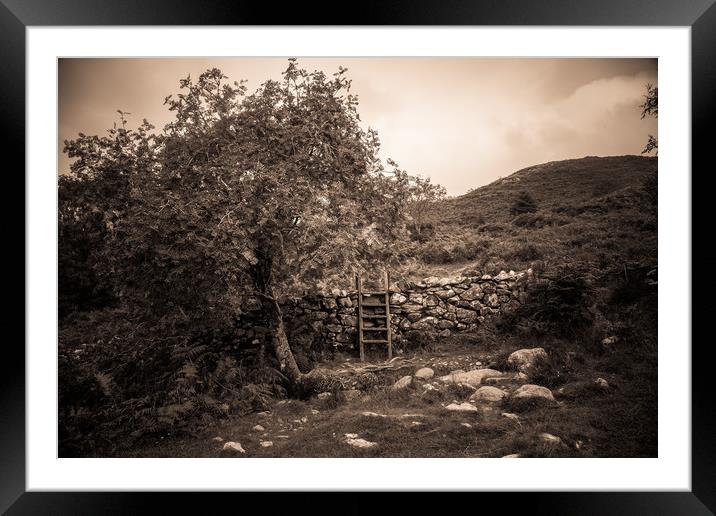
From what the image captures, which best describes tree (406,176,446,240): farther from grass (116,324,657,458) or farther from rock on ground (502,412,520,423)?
rock on ground (502,412,520,423)

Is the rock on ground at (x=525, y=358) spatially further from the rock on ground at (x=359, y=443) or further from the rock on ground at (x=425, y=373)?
the rock on ground at (x=359, y=443)

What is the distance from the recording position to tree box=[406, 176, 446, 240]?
4910 mm

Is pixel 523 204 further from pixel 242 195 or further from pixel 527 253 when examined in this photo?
pixel 242 195

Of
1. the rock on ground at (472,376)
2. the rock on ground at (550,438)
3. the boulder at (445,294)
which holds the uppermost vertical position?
the boulder at (445,294)

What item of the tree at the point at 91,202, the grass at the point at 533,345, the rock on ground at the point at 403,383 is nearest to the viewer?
the grass at the point at 533,345

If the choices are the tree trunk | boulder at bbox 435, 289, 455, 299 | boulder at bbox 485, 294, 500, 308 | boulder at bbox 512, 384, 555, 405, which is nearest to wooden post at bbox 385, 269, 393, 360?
boulder at bbox 435, 289, 455, 299

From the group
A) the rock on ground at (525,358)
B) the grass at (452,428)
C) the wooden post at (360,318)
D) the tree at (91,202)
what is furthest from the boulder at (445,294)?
the tree at (91,202)

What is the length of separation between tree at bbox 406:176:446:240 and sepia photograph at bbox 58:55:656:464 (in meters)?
0.03

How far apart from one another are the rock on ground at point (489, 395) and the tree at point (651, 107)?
3.08m

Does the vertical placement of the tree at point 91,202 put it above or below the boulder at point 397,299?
above

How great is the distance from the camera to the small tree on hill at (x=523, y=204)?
20.0ft
